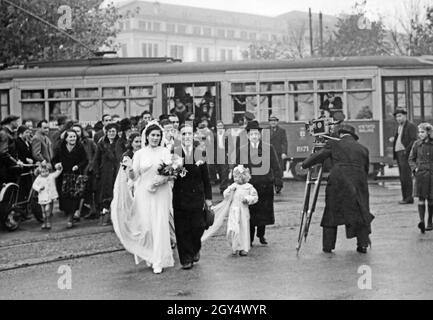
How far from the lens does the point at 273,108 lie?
20875 millimetres

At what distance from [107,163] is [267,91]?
8.09 m

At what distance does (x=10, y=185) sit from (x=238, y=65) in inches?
361

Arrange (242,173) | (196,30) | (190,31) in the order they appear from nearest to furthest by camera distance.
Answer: (242,173)
(190,31)
(196,30)

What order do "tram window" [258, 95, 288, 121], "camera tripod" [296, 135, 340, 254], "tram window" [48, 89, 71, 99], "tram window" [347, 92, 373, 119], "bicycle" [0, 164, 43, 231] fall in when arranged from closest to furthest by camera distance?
"camera tripod" [296, 135, 340, 254]
"bicycle" [0, 164, 43, 231]
"tram window" [347, 92, 373, 119]
"tram window" [258, 95, 288, 121]
"tram window" [48, 89, 71, 99]

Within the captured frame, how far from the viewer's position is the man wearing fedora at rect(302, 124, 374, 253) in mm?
10281

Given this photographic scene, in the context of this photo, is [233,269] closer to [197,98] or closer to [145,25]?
[197,98]

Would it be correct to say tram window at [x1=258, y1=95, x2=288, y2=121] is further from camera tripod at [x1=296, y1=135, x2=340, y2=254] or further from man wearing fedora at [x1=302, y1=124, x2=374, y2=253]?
man wearing fedora at [x1=302, y1=124, x2=374, y2=253]

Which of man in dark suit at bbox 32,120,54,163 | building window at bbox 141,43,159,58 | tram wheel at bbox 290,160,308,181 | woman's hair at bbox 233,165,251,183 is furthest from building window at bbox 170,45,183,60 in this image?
woman's hair at bbox 233,165,251,183

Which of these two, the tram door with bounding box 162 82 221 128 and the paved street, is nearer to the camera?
the paved street

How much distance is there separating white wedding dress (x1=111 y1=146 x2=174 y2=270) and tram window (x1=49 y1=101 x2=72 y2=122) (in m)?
12.0

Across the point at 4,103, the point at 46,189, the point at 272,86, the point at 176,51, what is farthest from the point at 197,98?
the point at 176,51

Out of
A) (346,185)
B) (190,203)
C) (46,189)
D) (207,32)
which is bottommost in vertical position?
(46,189)
